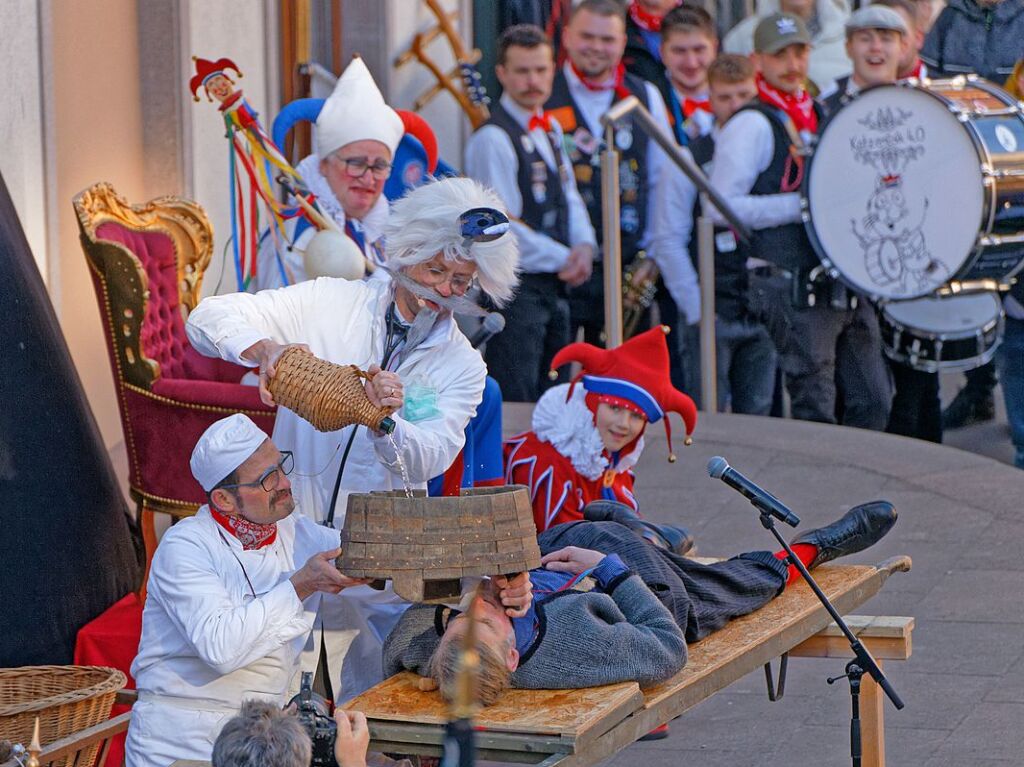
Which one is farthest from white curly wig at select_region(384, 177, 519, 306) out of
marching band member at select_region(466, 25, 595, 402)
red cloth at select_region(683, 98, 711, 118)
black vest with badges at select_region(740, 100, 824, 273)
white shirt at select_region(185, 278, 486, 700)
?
red cloth at select_region(683, 98, 711, 118)

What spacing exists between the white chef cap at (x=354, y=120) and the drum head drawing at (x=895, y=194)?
2.94 meters

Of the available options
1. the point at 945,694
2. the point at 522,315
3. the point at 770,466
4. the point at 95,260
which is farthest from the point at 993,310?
the point at 95,260

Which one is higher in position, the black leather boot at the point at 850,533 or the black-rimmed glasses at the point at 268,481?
the black-rimmed glasses at the point at 268,481

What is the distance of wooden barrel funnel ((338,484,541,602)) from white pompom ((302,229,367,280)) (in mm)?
1882

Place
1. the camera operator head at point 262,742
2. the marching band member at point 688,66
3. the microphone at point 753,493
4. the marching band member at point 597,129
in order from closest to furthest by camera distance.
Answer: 1. the camera operator head at point 262,742
2. the microphone at point 753,493
3. the marching band member at point 597,129
4. the marching band member at point 688,66

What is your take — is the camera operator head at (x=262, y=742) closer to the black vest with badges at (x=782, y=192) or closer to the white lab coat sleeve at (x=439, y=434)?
the white lab coat sleeve at (x=439, y=434)

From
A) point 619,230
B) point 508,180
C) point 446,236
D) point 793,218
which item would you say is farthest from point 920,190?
point 446,236

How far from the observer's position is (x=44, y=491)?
5.51 m

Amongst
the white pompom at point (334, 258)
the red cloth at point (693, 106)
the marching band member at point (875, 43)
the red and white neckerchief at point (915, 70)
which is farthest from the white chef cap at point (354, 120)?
the red and white neckerchief at point (915, 70)

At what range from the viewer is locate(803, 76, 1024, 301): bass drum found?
338 inches

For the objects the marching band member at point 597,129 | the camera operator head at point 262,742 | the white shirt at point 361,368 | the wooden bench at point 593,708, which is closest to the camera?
the camera operator head at point 262,742

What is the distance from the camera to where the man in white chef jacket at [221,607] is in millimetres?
4160

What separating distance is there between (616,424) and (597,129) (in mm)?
3878

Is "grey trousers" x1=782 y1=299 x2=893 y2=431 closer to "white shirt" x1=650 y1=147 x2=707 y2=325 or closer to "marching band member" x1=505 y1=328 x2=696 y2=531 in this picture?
"white shirt" x1=650 y1=147 x2=707 y2=325
